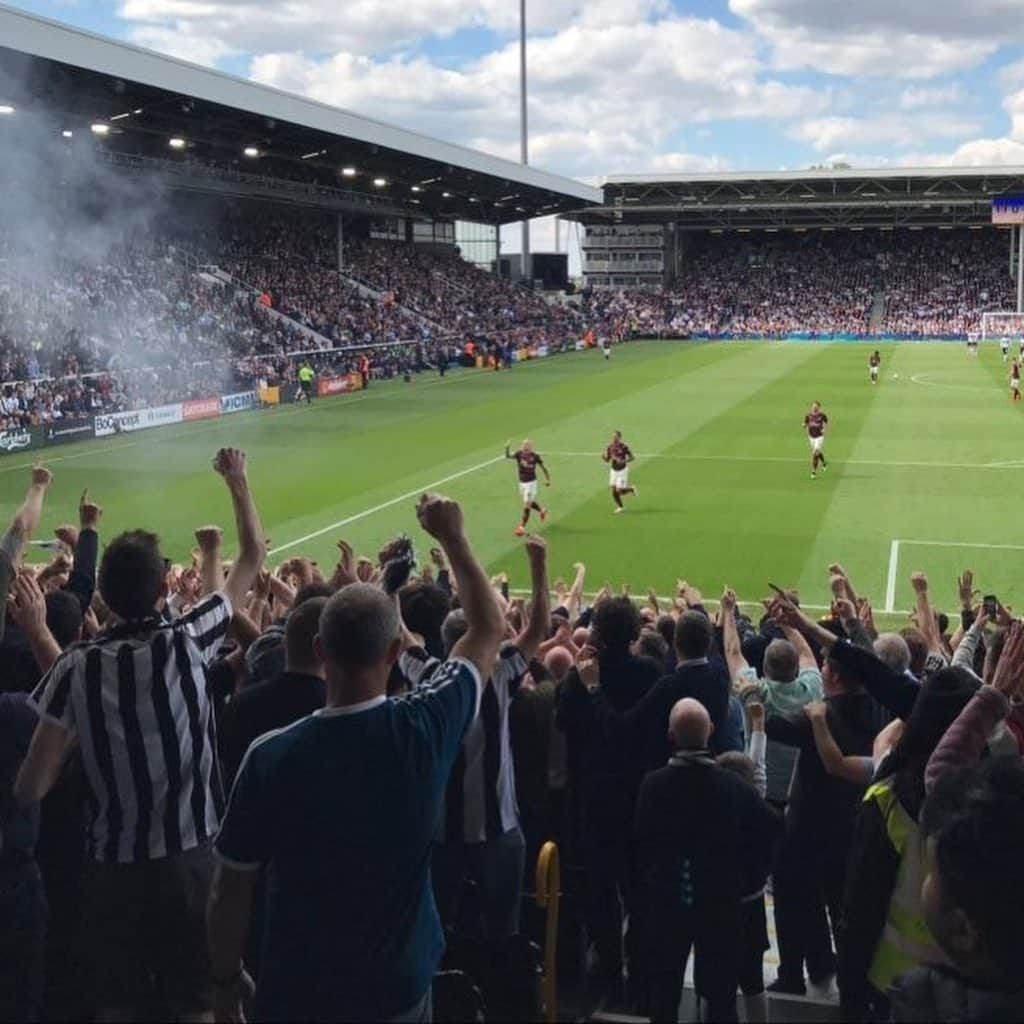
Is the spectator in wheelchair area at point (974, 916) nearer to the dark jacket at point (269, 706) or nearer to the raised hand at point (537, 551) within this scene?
the raised hand at point (537, 551)

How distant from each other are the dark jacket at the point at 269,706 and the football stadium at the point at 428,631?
17 millimetres

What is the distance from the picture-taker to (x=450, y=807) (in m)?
5.11

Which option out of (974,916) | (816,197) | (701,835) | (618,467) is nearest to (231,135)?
(618,467)

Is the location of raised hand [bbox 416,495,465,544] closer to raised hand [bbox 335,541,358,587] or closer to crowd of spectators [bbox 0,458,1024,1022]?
crowd of spectators [bbox 0,458,1024,1022]

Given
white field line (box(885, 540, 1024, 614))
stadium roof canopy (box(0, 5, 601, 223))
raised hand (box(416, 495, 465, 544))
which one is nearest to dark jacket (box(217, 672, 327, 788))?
raised hand (box(416, 495, 465, 544))

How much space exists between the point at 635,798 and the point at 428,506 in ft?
7.24

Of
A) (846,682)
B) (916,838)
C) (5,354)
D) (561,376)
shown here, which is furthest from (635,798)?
(561,376)

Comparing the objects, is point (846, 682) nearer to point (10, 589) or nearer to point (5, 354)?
point (10, 589)

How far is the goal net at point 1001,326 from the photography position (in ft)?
253

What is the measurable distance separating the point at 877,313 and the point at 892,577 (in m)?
75.2

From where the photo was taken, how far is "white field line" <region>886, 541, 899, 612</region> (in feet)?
57.7

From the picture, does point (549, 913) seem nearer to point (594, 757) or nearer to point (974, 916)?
point (594, 757)

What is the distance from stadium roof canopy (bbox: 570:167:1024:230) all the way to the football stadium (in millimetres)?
25908

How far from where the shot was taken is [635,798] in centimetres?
564
